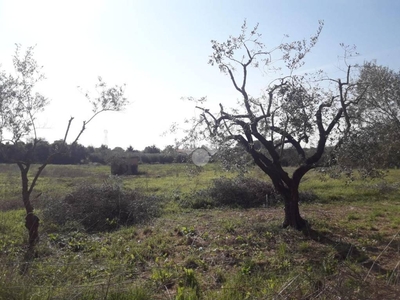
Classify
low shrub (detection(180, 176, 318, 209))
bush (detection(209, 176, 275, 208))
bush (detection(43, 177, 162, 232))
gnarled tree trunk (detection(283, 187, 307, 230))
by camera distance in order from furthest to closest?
bush (detection(209, 176, 275, 208)) < low shrub (detection(180, 176, 318, 209)) < bush (detection(43, 177, 162, 232)) < gnarled tree trunk (detection(283, 187, 307, 230))

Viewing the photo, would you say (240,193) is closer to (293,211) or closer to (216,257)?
(293,211)

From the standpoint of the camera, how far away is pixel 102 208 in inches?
528

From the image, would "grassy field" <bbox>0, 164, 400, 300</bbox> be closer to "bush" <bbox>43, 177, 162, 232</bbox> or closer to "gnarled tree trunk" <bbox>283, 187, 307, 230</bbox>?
"gnarled tree trunk" <bbox>283, 187, 307, 230</bbox>

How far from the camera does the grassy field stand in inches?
187

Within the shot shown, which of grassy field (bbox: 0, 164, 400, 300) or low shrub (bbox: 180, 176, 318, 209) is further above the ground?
low shrub (bbox: 180, 176, 318, 209)

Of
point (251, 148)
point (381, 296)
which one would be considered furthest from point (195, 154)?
point (381, 296)

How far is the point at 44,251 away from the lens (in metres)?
8.68

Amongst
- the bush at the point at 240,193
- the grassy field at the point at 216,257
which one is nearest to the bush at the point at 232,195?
the bush at the point at 240,193

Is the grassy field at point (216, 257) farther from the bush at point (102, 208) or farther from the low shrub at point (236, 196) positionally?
the low shrub at point (236, 196)

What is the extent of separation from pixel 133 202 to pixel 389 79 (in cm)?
1170

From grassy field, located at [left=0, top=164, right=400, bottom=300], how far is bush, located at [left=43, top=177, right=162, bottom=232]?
2.11 ft

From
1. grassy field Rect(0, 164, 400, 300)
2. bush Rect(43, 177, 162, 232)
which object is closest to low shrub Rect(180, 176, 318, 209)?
grassy field Rect(0, 164, 400, 300)

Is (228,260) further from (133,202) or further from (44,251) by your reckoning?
(133,202)

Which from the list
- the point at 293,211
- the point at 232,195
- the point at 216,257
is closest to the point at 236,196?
the point at 232,195
